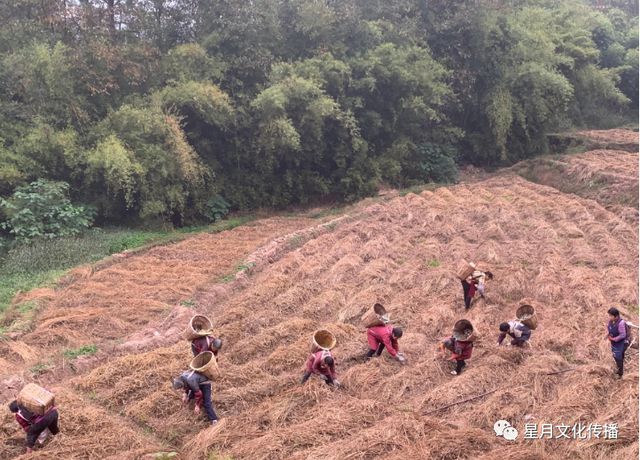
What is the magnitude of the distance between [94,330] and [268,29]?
15.8 m

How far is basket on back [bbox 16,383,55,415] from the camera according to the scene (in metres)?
6.21

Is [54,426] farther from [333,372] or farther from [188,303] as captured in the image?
[188,303]

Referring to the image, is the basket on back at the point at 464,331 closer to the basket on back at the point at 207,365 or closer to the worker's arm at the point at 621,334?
the worker's arm at the point at 621,334

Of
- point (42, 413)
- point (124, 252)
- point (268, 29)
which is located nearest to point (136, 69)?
point (268, 29)

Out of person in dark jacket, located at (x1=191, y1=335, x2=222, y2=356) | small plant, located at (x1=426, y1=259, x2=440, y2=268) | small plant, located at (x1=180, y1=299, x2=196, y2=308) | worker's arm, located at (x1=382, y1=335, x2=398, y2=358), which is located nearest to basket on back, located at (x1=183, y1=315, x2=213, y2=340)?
person in dark jacket, located at (x1=191, y1=335, x2=222, y2=356)

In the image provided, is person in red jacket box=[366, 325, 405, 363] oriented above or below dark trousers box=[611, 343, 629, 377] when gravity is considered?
above

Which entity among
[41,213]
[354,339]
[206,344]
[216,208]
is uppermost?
[41,213]

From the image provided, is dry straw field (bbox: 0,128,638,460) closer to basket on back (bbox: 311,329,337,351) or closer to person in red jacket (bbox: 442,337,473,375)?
person in red jacket (bbox: 442,337,473,375)

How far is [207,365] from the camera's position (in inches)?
272

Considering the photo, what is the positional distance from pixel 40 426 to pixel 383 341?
15.6 ft

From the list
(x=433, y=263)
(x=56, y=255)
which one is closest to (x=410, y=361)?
(x=433, y=263)

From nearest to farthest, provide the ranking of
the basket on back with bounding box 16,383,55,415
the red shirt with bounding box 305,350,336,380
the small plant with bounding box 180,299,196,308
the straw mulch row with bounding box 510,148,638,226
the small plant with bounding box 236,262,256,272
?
the basket on back with bounding box 16,383,55,415 < the red shirt with bounding box 305,350,336,380 < the small plant with bounding box 180,299,196,308 < the small plant with bounding box 236,262,256,272 < the straw mulch row with bounding box 510,148,638,226

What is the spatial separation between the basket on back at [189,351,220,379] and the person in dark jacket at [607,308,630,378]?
5443 mm

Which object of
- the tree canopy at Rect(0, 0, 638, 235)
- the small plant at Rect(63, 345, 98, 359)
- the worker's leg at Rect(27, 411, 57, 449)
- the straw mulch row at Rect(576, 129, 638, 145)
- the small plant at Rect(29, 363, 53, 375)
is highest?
the tree canopy at Rect(0, 0, 638, 235)
